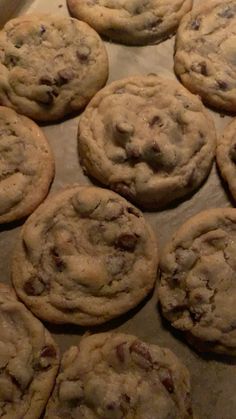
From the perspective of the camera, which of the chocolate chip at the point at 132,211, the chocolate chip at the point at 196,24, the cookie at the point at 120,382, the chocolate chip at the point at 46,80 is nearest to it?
the cookie at the point at 120,382

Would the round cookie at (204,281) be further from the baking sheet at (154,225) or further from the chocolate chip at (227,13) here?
the chocolate chip at (227,13)

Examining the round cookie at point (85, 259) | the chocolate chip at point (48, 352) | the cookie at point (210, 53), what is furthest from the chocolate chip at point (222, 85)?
the chocolate chip at point (48, 352)

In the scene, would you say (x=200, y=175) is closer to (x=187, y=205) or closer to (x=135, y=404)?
(x=187, y=205)

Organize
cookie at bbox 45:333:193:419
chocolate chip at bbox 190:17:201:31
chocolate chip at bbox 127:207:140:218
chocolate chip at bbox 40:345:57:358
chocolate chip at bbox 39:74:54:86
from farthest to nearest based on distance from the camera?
chocolate chip at bbox 190:17:201:31
chocolate chip at bbox 39:74:54:86
chocolate chip at bbox 127:207:140:218
chocolate chip at bbox 40:345:57:358
cookie at bbox 45:333:193:419

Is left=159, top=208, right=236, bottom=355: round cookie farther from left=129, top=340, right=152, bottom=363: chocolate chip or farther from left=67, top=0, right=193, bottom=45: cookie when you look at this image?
left=67, top=0, right=193, bottom=45: cookie

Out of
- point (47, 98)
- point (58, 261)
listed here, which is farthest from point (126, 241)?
point (47, 98)

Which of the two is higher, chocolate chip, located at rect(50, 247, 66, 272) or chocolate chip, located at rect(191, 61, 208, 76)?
chocolate chip, located at rect(191, 61, 208, 76)

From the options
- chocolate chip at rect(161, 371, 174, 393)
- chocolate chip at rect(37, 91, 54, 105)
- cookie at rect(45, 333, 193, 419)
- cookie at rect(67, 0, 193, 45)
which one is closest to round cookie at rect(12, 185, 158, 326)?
cookie at rect(45, 333, 193, 419)

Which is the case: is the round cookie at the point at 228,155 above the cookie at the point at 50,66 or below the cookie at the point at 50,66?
below

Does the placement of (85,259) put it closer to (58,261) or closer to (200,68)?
(58,261)
